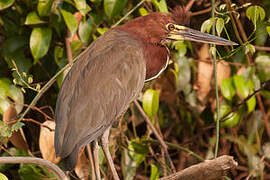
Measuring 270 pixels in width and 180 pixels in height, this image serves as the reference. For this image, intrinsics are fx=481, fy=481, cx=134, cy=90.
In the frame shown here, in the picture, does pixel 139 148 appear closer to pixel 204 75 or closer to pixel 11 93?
pixel 204 75

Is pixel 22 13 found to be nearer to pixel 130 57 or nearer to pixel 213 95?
pixel 130 57

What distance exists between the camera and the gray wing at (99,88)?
6.15 feet

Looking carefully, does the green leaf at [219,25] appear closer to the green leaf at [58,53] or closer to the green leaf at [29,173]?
the green leaf at [58,53]

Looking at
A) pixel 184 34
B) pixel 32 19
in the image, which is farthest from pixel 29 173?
pixel 184 34

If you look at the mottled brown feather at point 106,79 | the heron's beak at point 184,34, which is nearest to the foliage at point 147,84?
the heron's beak at point 184,34

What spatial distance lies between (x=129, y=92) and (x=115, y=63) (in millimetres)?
133

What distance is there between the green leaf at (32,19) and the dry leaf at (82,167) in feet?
2.28

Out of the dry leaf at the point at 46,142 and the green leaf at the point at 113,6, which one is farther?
the green leaf at the point at 113,6

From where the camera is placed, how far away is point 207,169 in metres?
1.66

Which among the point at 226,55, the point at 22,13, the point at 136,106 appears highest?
the point at 22,13

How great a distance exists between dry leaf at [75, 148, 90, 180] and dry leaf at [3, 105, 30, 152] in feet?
0.92

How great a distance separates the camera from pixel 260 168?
9.83 feet

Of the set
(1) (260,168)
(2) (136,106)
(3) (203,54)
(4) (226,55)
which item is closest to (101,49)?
(4) (226,55)

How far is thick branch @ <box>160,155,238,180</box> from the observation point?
65.5 inches
